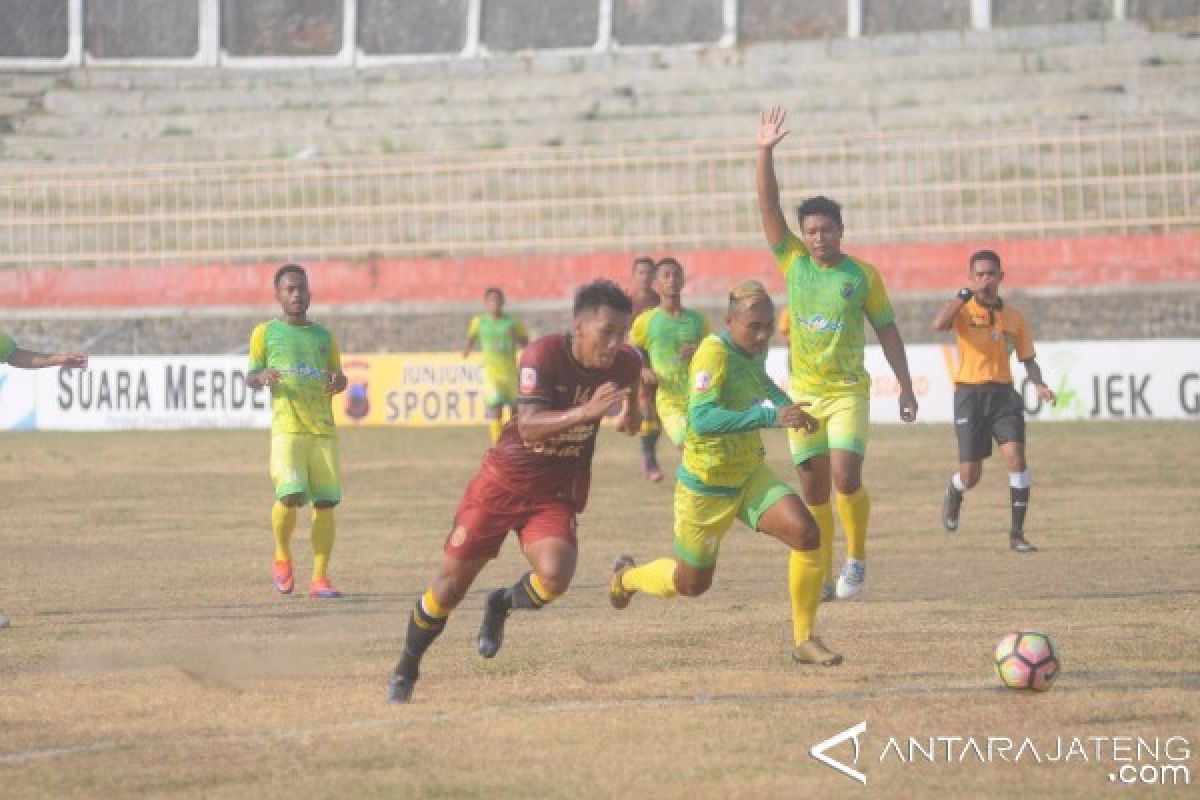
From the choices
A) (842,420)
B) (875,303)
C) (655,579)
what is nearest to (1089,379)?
(875,303)

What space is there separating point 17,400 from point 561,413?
2958 centimetres

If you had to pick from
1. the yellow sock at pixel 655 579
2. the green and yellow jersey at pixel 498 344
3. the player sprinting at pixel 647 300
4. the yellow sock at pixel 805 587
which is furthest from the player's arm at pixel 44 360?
the green and yellow jersey at pixel 498 344

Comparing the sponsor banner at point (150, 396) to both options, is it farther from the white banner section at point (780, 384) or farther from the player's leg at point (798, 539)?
the player's leg at point (798, 539)

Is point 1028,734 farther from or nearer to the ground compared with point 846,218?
nearer to the ground

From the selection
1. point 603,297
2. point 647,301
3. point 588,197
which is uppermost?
point 588,197

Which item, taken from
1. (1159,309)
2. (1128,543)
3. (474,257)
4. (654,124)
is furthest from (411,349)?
(1128,543)

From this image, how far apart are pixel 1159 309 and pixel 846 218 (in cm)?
625

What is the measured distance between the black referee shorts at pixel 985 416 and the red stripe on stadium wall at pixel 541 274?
731 inches

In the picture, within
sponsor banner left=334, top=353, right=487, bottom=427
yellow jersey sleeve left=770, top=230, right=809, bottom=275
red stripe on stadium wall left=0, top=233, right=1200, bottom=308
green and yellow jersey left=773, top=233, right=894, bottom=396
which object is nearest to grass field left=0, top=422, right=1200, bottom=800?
green and yellow jersey left=773, top=233, right=894, bottom=396

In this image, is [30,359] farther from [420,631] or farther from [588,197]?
[588,197]

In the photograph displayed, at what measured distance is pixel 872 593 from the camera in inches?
551

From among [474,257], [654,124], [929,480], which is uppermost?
[654,124]

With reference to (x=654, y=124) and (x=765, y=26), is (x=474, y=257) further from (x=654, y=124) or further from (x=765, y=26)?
(x=765, y=26)

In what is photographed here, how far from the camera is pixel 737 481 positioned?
10.5 meters
